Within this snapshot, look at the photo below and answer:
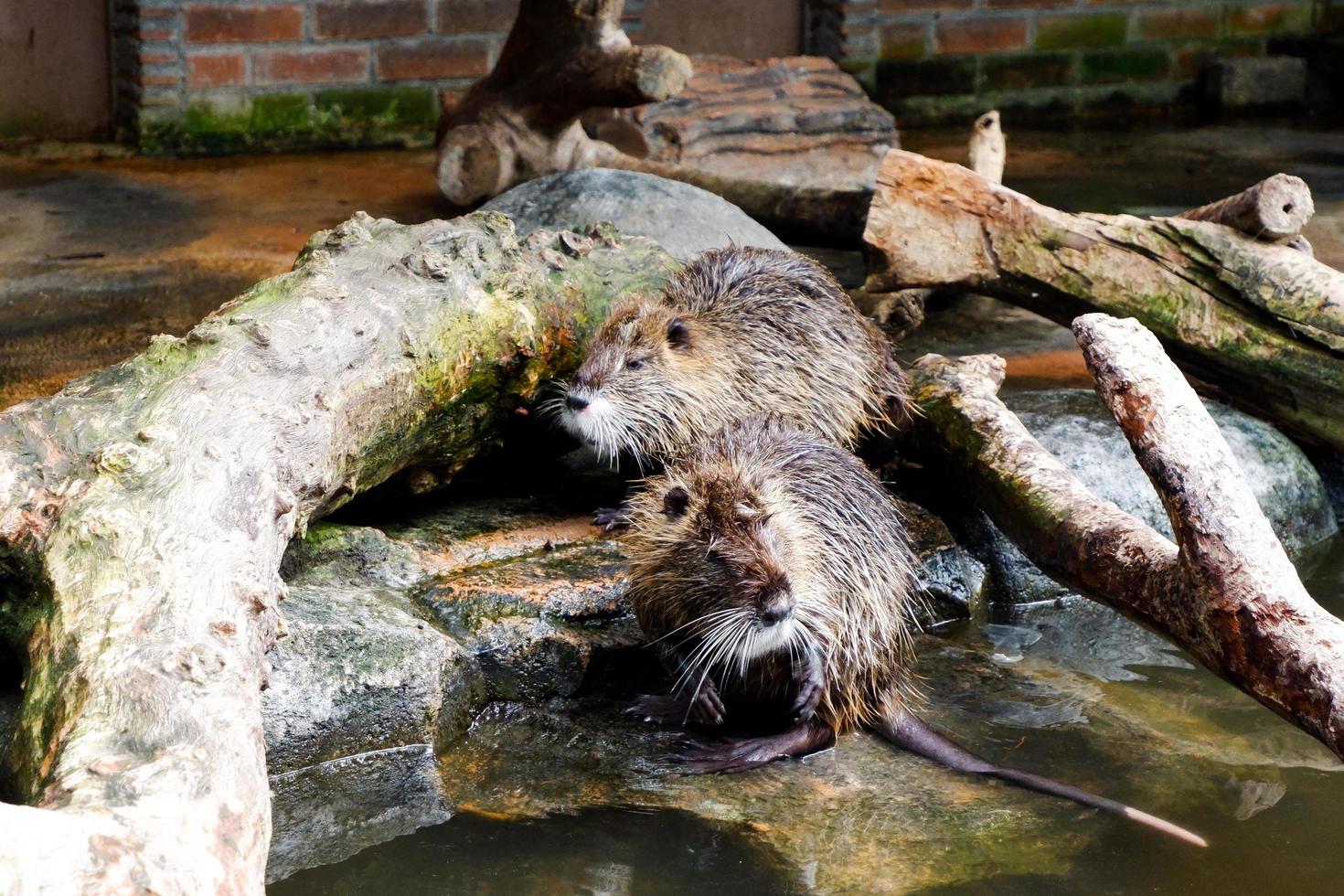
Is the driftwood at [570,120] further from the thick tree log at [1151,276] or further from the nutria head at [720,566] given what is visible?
the nutria head at [720,566]

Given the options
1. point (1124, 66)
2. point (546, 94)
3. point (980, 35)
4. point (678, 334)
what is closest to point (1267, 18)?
point (1124, 66)

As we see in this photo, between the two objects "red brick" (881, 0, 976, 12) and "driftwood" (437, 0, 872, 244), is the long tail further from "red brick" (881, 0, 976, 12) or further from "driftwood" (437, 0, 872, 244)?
"red brick" (881, 0, 976, 12)

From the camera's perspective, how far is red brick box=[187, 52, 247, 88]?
25.9ft

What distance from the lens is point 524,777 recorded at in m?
3.12

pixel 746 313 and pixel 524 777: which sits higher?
pixel 746 313

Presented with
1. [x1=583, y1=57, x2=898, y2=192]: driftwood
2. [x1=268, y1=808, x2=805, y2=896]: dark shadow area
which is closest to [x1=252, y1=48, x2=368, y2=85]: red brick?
[x1=583, y1=57, x2=898, y2=192]: driftwood

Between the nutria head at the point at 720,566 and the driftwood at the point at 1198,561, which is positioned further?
the nutria head at the point at 720,566

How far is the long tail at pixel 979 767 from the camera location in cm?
297

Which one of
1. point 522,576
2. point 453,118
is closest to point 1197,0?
point 453,118

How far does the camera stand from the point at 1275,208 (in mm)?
4246

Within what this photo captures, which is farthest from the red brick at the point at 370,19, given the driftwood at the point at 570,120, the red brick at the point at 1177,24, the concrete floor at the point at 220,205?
the red brick at the point at 1177,24

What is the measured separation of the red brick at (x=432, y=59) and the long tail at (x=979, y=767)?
607 centimetres

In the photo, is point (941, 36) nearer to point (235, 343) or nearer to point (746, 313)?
point (746, 313)

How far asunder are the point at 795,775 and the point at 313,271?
5.11ft
